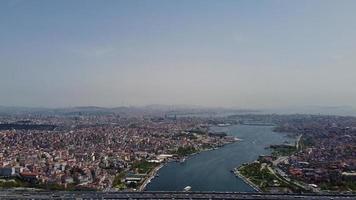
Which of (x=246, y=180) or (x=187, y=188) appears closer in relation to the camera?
(x=187, y=188)

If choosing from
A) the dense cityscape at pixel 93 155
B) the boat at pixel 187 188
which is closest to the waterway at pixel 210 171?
the boat at pixel 187 188

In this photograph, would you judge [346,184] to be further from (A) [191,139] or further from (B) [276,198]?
(A) [191,139]

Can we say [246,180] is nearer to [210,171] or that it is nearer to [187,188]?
[210,171]

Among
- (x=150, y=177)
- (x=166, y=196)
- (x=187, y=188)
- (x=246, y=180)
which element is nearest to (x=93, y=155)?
(x=150, y=177)

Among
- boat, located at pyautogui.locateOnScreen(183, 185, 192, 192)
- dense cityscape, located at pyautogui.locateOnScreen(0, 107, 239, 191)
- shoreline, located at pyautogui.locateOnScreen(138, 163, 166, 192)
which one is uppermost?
dense cityscape, located at pyautogui.locateOnScreen(0, 107, 239, 191)

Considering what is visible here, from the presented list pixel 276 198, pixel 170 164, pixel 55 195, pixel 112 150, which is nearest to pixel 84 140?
pixel 112 150

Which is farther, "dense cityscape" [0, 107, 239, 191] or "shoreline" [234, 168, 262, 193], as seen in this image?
"dense cityscape" [0, 107, 239, 191]

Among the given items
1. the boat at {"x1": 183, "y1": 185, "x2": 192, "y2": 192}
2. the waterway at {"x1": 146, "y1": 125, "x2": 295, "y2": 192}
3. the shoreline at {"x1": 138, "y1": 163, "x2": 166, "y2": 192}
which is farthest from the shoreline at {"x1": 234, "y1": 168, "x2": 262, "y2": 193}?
the shoreline at {"x1": 138, "y1": 163, "x2": 166, "y2": 192}

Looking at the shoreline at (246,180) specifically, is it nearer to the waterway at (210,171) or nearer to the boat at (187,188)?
the waterway at (210,171)

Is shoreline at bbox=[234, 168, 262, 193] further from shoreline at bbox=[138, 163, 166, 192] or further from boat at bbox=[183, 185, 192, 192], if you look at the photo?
shoreline at bbox=[138, 163, 166, 192]

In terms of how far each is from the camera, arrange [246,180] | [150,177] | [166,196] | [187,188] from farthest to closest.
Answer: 1. [150,177]
2. [246,180]
3. [187,188]
4. [166,196]

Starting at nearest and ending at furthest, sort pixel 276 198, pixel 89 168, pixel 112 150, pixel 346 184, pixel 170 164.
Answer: pixel 276 198, pixel 346 184, pixel 89 168, pixel 170 164, pixel 112 150
